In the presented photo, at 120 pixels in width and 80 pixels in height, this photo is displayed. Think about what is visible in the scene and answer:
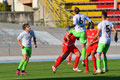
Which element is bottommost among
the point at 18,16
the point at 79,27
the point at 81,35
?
the point at 18,16

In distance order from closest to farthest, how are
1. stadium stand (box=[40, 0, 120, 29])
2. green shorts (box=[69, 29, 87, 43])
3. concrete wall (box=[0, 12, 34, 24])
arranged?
1. green shorts (box=[69, 29, 87, 43])
2. stadium stand (box=[40, 0, 120, 29])
3. concrete wall (box=[0, 12, 34, 24])

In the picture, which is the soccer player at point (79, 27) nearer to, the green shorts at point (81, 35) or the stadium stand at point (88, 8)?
the green shorts at point (81, 35)

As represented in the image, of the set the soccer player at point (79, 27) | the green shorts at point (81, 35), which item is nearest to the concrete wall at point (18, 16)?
the soccer player at point (79, 27)

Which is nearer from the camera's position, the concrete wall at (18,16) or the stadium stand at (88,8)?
the stadium stand at (88,8)

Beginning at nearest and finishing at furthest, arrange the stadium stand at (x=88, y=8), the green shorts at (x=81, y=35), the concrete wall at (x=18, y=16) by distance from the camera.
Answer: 1. the green shorts at (x=81, y=35)
2. the stadium stand at (x=88, y=8)
3. the concrete wall at (x=18, y=16)

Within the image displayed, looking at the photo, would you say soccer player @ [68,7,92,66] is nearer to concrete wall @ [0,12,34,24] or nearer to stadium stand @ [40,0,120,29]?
stadium stand @ [40,0,120,29]

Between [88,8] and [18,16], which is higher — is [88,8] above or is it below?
above

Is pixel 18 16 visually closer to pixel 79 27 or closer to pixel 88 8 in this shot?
pixel 88 8

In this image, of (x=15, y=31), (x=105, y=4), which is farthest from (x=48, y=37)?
(x=105, y=4)

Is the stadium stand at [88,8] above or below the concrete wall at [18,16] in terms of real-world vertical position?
above

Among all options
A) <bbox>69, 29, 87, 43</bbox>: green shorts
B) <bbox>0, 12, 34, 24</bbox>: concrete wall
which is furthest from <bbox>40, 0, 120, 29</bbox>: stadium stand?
<bbox>69, 29, 87, 43</bbox>: green shorts

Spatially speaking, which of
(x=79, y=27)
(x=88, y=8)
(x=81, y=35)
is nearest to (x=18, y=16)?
(x=88, y=8)

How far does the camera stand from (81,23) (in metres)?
13.9

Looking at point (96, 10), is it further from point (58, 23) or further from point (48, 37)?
point (48, 37)
